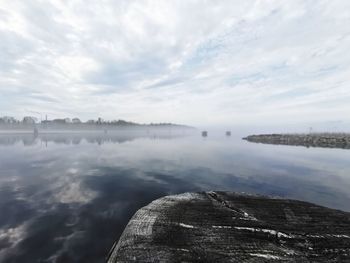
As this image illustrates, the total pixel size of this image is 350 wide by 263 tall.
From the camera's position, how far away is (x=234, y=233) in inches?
163

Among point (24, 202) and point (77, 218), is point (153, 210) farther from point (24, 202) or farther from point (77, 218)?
point (24, 202)

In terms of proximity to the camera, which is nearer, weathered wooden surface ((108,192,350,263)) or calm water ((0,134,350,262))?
weathered wooden surface ((108,192,350,263))

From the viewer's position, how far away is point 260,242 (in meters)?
3.86

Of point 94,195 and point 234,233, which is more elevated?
point 234,233

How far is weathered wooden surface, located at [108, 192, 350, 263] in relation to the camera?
346 centimetres

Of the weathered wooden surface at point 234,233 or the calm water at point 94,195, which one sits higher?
the weathered wooden surface at point 234,233

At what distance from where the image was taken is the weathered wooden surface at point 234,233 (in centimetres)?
346

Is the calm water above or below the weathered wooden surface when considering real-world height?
below

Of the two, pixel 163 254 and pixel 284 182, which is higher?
pixel 163 254

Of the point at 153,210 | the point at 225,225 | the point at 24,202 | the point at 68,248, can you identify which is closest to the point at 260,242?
the point at 225,225

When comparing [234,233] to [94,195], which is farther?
[94,195]

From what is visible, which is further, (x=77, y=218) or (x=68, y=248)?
(x=77, y=218)

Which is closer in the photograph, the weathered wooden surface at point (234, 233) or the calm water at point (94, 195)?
the weathered wooden surface at point (234, 233)

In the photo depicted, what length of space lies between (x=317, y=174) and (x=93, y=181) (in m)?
24.8
